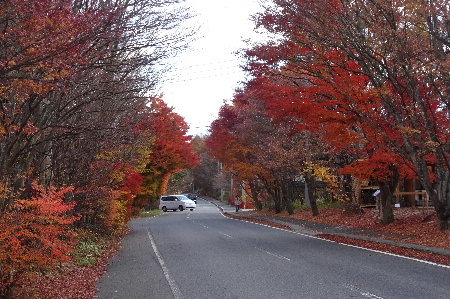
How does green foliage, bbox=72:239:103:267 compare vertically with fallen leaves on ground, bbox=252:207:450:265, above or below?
below

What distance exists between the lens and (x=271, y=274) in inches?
385

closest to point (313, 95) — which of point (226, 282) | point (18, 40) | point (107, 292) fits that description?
point (226, 282)

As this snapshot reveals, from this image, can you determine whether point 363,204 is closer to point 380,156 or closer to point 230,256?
point 380,156

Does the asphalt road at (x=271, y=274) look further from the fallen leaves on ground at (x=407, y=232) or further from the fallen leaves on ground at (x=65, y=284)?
the fallen leaves on ground at (x=407, y=232)

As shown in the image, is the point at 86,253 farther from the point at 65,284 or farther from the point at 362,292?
the point at 362,292

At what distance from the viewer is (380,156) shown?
677 inches

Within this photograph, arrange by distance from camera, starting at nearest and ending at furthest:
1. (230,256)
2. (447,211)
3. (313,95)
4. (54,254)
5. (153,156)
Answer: (54,254) < (230,256) < (447,211) < (313,95) < (153,156)

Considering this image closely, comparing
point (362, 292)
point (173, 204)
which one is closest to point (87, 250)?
point (362, 292)

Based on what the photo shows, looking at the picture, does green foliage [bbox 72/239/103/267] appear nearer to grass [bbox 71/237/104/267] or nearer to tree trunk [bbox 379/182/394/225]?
grass [bbox 71/237/104/267]

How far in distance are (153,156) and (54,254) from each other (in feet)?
91.6

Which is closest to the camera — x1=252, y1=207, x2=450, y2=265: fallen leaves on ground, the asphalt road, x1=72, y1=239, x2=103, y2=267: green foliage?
the asphalt road

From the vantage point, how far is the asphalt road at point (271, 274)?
8.03 m

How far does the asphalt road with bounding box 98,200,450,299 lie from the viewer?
26.3 ft

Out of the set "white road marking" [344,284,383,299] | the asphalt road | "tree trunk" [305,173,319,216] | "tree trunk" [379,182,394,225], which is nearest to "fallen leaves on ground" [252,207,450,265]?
"tree trunk" [379,182,394,225]
